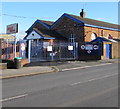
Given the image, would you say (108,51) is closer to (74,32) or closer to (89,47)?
(89,47)

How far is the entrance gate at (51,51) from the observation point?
75.0 ft

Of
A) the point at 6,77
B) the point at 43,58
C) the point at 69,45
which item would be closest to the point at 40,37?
the point at 69,45

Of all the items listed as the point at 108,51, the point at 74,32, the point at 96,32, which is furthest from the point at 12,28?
the point at 96,32

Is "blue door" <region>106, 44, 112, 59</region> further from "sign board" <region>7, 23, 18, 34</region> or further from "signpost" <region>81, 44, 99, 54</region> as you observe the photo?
"sign board" <region>7, 23, 18, 34</region>

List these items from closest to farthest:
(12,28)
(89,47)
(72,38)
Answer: (12,28)
(89,47)
(72,38)

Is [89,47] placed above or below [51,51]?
above

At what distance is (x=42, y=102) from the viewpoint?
257 inches

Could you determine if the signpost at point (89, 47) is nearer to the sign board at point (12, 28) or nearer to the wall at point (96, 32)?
the wall at point (96, 32)

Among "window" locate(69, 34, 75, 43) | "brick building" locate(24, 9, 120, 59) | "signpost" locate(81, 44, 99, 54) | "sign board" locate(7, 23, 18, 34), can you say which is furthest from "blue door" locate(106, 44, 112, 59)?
"sign board" locate(7, 23, 18, 34)

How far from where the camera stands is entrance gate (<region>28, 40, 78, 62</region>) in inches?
900

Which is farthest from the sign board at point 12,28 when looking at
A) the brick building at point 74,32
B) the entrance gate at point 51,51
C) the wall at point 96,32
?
the wall at point 96,32

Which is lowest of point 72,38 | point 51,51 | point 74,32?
point 51,51

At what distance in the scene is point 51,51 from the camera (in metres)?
25.8

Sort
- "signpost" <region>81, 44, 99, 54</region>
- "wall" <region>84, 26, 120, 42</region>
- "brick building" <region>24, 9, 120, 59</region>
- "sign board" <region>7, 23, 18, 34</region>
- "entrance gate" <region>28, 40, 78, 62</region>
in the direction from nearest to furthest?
"sign board" <region>7, 23, 18, 34</region>
"entrance gate" <region>28, 40, 78, 62</region>
"signpost" <region>81, 44, 99, 54</region>
"brick building" <region>24, 9, 120, 59</region>
"wall" <region>84, 26, 120, 42</region>
